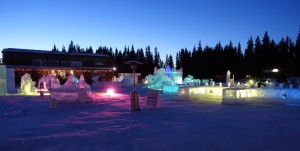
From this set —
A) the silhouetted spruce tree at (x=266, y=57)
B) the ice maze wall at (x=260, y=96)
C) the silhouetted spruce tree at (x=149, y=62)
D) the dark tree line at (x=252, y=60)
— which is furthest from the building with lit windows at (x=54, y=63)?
the ice maze wall at (x=260, y=96)

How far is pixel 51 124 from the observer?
9883mm

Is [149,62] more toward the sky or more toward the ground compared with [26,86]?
more toward the sky

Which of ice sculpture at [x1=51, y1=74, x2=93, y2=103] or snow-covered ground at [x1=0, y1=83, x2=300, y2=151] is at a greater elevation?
ice sculpture at [x1=51, y1=74, x2=93, y2=103]

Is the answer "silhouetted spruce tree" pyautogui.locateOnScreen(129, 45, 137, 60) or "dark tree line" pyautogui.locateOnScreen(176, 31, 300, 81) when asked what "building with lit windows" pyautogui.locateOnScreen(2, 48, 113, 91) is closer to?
"dark tree line" pyautogui.locateOnScreen(176, 31, 300, 81)

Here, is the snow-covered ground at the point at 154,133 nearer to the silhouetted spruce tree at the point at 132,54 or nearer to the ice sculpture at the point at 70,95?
the ice sculpture at the point at 70,95

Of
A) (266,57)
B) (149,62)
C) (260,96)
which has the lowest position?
(260,96)

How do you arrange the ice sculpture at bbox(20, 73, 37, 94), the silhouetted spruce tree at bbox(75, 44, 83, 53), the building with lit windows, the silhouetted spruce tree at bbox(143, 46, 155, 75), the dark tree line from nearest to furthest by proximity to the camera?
1. the ice sculpture at bbox(20, 73, 37, 94)
2. the building with lit windows
3. the dark tree line
4. the silhouetted spruce tree at bbox(143, 46, 155, 75)
5. the silhouetted spruce tree at bbox(75, 44, 83, 53)

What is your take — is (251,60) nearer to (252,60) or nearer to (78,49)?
(252,60)

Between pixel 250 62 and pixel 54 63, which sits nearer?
pixel 54 63

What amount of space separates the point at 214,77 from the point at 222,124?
50.8 meters

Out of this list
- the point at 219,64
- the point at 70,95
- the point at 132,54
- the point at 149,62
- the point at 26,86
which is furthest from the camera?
the point at 132,54

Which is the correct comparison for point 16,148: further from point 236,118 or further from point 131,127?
point 236,118

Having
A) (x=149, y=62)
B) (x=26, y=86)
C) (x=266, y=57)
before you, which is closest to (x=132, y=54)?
(x=149, y=62)

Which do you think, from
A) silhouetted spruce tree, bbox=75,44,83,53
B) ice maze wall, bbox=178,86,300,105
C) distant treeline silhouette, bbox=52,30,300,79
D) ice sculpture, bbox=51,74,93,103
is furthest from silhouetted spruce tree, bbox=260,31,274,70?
silhouetted spruce tree, bbox=75,44,83,53
